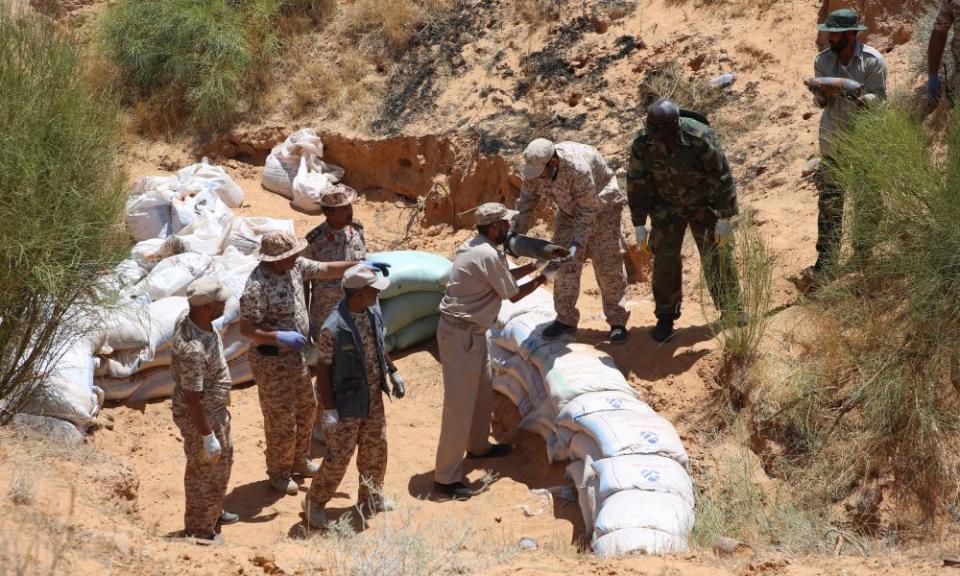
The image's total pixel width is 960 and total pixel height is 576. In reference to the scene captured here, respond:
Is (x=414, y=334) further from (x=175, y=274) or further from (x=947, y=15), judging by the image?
(x=947, y=15)

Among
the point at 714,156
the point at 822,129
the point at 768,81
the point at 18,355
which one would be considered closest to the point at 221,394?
the point at 18,355

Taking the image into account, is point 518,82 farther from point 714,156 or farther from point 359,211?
point 714,156

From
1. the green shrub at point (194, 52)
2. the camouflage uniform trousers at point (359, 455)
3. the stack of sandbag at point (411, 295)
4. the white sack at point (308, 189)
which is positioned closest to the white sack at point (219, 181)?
the white sack at point (308, 189)

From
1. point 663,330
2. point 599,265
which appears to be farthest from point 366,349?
point 663,330

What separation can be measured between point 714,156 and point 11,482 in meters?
4.23

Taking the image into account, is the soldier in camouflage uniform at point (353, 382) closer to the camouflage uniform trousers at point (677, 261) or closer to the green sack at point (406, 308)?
the camouflage uniform trousers at point (677, 261)

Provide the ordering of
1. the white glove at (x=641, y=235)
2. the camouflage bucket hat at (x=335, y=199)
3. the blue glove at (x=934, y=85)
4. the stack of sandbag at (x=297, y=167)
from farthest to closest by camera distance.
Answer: the stack of sandbag at (x=297, y=167)
the blue glove at (x=934, y=85)
the white glove at (x=641, y=235)
the camouflage bucket hat at (x=335, y=199)

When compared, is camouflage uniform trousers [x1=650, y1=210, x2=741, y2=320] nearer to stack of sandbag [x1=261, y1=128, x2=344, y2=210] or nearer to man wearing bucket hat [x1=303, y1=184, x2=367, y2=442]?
man wearing bucket hat [x1=303, y1=184, x2=367, y2=442]

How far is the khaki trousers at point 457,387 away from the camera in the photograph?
661 cm

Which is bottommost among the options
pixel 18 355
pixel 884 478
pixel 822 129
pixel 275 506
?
pixel 275 506

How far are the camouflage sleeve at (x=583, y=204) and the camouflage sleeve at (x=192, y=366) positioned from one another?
2.37m

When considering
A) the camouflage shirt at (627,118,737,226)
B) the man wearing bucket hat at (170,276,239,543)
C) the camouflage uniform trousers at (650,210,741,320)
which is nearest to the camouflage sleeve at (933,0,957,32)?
the camouflage shirt at (627,118,737,226)

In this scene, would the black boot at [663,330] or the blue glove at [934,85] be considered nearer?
the black boot at [663,330]

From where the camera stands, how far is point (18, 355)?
21.6 feet
